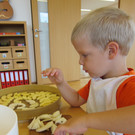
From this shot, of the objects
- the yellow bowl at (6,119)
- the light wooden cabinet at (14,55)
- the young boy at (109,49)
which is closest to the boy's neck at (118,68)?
the young boy at (109,49)

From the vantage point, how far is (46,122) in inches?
17.1

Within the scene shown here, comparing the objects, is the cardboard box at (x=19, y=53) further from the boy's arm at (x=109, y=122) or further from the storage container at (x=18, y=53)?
the boy's arm at (x=109, y=122)

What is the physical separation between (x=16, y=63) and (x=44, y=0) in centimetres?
116

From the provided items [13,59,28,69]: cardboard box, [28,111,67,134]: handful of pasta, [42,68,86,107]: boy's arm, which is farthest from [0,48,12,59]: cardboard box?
[28,111,67,134]: handful of pasta

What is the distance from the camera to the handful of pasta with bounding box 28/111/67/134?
1.31 feet

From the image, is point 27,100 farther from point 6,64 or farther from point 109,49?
point 6,64

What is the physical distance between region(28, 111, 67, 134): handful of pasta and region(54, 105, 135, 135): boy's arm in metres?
0.11

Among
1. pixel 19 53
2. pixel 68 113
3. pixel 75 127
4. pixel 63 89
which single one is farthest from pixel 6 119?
pixel 19 53

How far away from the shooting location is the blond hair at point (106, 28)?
0.41 metres

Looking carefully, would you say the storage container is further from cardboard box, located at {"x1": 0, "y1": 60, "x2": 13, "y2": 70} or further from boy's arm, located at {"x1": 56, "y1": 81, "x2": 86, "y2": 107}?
boy's arm, located at {"x1": 56, "y1": 81, "x2": 86, "y2": 107}

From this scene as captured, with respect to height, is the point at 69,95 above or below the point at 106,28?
below

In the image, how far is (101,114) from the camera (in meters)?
0.29

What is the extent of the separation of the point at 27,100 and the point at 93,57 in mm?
369

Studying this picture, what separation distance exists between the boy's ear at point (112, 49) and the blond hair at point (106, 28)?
0.04 feet
